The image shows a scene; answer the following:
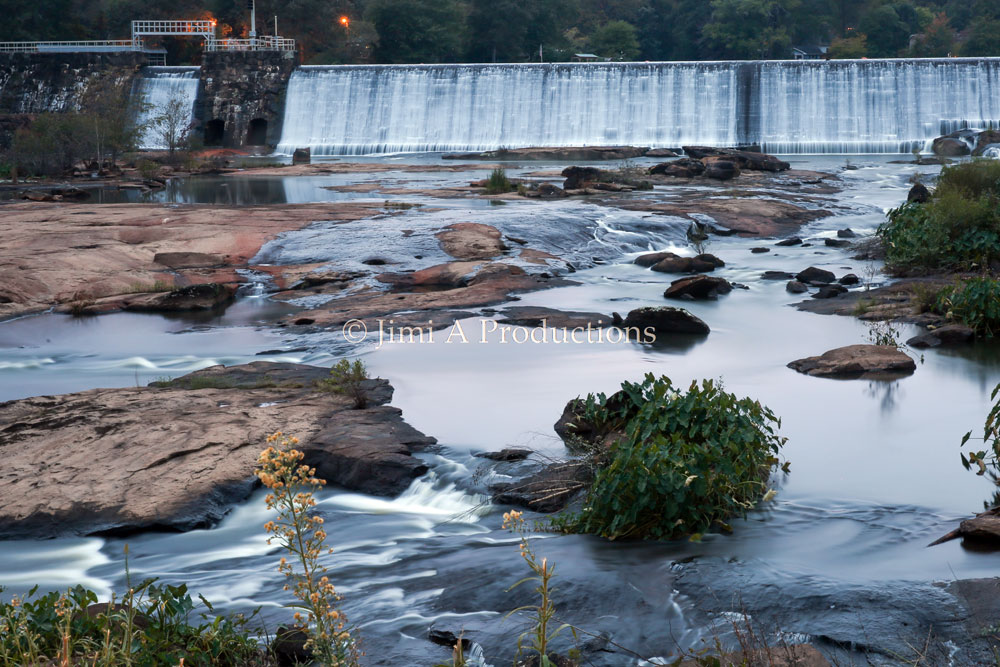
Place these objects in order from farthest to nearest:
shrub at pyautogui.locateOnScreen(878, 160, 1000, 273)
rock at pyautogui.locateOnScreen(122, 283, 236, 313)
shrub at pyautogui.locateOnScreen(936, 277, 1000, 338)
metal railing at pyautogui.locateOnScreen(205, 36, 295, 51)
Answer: metal railing at pyautogui.locateOnScreen(205, 36, 295, 51) → shrub at pyautogui.locateOnScreen(878, 160, 1000, 273) → rock at pyautogui.locateOnScreen(122, 283, 236, 313) → shrub at pyautogui.locateOnScreen(936, 277, 1000, 338)

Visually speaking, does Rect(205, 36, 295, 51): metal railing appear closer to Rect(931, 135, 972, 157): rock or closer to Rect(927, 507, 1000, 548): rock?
Rect(931, 135, 972, 157): rock

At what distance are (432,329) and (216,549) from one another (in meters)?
5.21

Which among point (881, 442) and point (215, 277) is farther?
point (215, 277)

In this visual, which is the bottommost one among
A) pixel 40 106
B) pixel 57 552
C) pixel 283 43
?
pixel 57 552

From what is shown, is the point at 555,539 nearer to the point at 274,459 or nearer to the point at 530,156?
the point at 274,459

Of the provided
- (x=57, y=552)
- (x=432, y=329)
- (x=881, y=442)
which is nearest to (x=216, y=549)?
(x=57, y=552)

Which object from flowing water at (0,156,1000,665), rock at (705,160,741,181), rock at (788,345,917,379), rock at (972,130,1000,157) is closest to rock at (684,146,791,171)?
rock at (705,160,741,181)

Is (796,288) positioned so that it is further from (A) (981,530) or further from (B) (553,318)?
(A) (981,530)

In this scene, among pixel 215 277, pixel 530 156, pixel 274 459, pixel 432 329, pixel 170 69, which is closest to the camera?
pixel 274 459

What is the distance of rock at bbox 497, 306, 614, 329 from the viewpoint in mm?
10781

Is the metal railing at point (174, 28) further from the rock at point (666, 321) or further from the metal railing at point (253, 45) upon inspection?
the rock at point (666, 321)

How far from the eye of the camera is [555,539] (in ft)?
17.6

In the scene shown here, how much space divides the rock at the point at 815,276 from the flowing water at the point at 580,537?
0.54 m

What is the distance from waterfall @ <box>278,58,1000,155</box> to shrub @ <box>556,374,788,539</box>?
32.0 m
